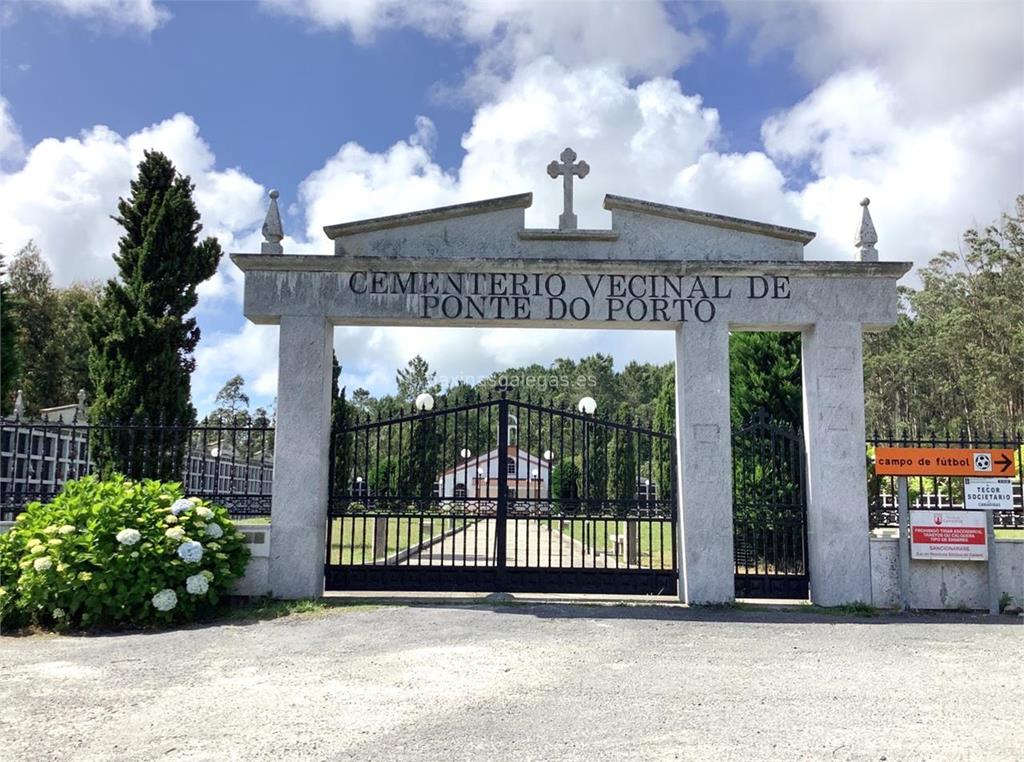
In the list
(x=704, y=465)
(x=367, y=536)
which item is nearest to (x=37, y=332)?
(x=367, y=536)

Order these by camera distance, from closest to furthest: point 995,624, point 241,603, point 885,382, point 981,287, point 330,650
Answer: point 330,650 < point 995,624 < point 241,603 < point 981,287 < point 885,382

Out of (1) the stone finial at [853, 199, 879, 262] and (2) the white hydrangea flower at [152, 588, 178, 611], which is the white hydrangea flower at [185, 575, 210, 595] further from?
(1) the stone finial at [853, 199, 879, 262]

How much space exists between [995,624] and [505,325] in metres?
6.28

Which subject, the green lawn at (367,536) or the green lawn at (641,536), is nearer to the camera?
the green lawn at (641,536)

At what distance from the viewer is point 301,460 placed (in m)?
8.92

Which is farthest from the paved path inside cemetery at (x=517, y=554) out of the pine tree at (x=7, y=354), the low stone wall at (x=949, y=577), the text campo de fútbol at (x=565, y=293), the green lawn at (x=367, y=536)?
the pine tree at (x=7, y=354)

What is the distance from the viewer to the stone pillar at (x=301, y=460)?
8.81 meters

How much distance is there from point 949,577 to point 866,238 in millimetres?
A: 4090

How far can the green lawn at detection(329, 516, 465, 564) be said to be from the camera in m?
8.97

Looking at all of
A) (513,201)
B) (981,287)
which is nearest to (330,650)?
(513,201)

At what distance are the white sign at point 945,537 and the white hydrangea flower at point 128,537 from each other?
847cm

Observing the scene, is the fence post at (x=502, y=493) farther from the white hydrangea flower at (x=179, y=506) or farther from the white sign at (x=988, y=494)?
the white sign at (x=988, y=494)

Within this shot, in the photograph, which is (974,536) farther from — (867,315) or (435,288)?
(435,288)

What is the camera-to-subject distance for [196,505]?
332 inches
